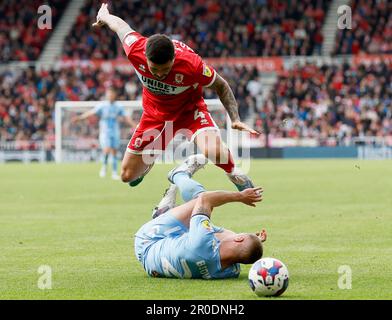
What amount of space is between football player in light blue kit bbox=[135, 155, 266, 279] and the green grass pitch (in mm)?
132

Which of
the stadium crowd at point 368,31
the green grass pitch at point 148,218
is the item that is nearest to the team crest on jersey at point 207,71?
the green grass pitch at point 148,218

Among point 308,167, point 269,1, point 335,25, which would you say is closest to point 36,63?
point 269,1

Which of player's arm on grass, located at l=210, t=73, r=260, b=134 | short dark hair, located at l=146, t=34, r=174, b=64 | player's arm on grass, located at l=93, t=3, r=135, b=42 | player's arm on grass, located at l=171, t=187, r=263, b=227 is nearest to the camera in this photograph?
player's arm on grass, located at l=171, t=187, r=263, b=227

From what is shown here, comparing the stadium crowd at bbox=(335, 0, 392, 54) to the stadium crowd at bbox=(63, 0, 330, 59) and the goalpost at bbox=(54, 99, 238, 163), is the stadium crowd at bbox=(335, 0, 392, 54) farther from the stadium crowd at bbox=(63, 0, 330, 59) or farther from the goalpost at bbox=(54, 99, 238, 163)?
the goalpost at bbox=(54, 99, 238, 163)

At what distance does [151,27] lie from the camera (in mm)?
47250

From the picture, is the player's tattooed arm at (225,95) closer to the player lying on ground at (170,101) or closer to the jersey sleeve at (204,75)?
the player lying on ground at (170,101)

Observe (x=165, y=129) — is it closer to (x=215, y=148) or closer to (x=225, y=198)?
(x=215, y=148)

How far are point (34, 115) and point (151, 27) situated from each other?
7.99 m

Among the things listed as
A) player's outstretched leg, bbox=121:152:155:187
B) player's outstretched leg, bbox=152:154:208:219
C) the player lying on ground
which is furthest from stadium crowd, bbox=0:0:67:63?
player's outstretched leg, bbox=152:154:208:219

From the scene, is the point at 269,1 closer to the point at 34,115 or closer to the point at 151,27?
the point at 151,27

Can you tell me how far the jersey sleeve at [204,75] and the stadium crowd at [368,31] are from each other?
1299 inches

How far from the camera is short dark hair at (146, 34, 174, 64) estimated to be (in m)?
9.74

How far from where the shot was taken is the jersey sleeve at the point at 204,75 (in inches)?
420

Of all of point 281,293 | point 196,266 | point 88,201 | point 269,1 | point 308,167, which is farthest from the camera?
point 269,1
